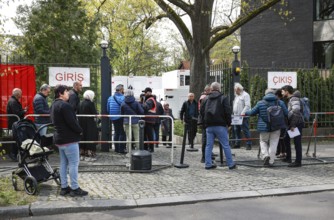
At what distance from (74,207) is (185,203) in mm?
1717

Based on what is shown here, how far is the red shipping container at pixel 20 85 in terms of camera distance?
1093 centimetres

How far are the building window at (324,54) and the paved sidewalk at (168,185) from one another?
13372 mm

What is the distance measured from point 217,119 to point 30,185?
4.04 m

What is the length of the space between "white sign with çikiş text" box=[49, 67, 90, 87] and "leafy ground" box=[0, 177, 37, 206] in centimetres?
441

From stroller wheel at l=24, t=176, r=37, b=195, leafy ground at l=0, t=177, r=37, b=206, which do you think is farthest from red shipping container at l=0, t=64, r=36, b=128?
stroller wheel at l=24, t=176, r=37, b=195

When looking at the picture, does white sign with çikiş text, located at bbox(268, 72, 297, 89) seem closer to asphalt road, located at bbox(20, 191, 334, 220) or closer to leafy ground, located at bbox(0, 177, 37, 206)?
asphalt road, located at bbox(20, 191, 334, 220)

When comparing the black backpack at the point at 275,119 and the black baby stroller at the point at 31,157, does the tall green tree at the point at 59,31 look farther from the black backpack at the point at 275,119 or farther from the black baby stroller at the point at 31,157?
the black backpack at the point at 275,119

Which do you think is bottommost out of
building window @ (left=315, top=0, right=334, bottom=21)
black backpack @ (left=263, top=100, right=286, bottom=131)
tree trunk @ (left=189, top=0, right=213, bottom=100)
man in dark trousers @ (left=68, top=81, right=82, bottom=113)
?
black backpack @ (left=263, top=100, right=286, bottom=131)

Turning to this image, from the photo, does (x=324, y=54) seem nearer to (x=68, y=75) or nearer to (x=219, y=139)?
(x=219, y=139)

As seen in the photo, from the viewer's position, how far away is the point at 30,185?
21.8 feet

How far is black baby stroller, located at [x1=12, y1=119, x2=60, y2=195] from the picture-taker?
22.0 feet

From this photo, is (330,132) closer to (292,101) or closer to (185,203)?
(292,101)

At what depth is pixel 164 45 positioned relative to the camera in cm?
4347

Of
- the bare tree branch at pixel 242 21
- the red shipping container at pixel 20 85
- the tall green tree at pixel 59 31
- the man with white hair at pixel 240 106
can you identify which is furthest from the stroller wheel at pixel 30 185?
the tall green tree at pixel 59 31
